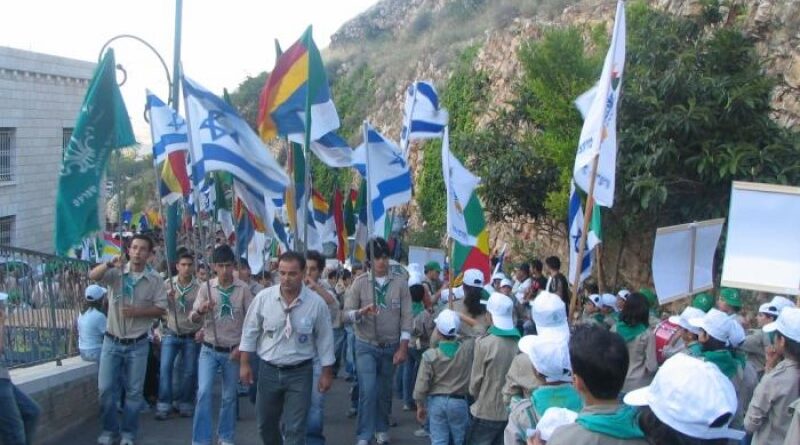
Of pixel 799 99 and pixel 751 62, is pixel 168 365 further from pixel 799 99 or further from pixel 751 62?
pixel 799 99

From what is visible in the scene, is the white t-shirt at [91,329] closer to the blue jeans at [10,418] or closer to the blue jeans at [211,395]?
the blue jeans at [211,395]

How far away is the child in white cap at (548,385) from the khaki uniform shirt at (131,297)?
16.1ft

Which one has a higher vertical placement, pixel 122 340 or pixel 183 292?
pixel 183 292

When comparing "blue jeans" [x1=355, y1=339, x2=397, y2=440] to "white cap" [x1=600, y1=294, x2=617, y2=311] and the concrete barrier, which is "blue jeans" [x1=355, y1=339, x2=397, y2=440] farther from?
the concrete barrier

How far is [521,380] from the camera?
217 inches

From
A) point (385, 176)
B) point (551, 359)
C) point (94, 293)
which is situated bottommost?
point (94, 293)

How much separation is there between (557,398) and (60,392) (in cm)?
589

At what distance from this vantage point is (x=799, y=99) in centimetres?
1599

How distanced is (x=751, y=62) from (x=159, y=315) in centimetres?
1050

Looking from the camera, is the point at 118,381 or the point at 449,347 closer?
the point at 449,347

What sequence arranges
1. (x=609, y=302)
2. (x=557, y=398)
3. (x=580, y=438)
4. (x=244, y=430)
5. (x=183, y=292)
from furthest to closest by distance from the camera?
(x=609, y=302)
(x=183, y=292)
(x=244, y=430)
(x=557, y=398)
(x=580, y=438)

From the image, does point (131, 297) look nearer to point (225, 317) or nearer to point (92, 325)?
point (225, 317)

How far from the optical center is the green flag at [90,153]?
8.18 meters

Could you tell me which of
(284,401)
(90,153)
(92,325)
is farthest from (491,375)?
(92,325)
